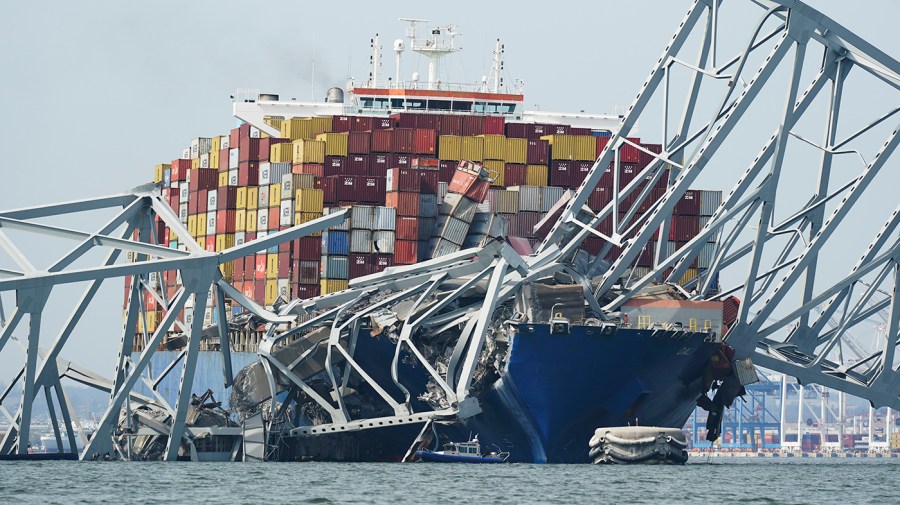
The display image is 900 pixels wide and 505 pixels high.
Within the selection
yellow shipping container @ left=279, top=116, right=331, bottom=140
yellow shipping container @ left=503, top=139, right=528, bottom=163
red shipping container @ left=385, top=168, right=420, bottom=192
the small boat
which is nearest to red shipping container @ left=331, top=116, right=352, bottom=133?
yellow shipping container @ left=279, top=116, right=331, bottom=140

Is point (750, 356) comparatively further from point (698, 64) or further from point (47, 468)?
point (47, 468)

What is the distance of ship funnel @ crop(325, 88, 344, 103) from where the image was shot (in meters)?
98.4

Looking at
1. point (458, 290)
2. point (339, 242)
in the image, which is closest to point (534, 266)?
point (458, 290)

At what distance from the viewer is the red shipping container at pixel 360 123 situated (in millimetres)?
82188

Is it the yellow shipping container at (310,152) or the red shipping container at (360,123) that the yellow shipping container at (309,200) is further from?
the red shipping container at (360,123)

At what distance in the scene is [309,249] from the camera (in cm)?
7356

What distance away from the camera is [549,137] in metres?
76.7

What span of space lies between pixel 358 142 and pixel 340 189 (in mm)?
3903

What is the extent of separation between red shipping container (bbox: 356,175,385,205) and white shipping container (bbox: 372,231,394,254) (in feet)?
10.3

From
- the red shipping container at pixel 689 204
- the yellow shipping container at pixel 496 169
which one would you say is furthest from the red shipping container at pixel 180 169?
the red shipping container at pixel 689 204

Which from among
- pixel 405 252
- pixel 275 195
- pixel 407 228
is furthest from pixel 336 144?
pixel 405 252

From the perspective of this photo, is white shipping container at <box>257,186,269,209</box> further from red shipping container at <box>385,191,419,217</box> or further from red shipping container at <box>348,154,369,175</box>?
red shipping container at <box>385,191,419,217</box>

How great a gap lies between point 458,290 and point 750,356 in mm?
11455

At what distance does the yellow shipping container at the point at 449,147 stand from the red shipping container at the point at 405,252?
672cm
